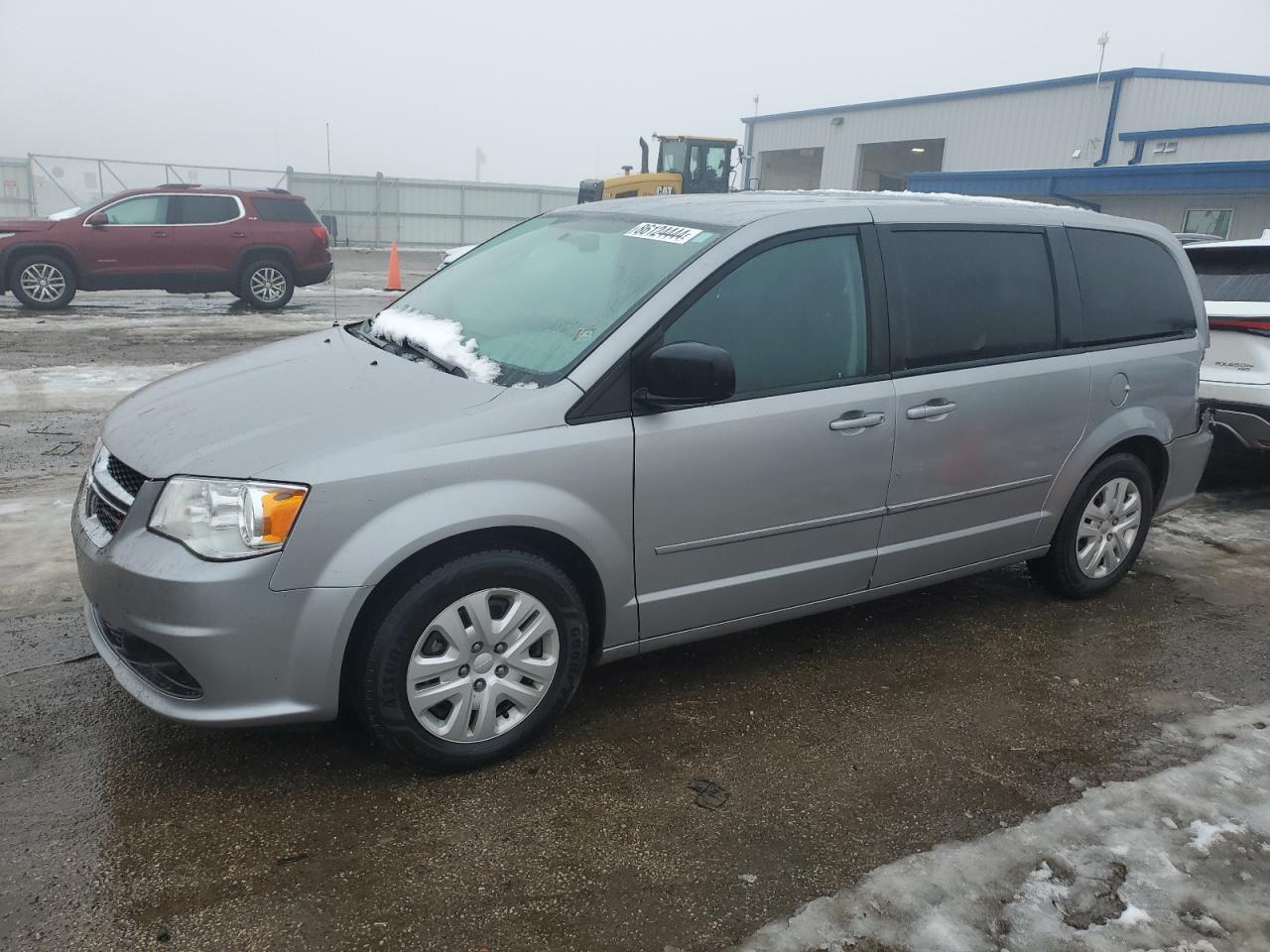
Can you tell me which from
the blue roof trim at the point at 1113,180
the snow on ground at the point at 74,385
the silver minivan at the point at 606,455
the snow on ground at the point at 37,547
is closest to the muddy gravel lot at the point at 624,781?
the snow on ground at the point at 37,547

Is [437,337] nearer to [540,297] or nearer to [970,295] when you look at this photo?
[540,297]

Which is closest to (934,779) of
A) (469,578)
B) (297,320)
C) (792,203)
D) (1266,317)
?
(469,578)

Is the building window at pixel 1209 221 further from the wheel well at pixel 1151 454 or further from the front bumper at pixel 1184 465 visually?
the wheel well at pixel 1151 454

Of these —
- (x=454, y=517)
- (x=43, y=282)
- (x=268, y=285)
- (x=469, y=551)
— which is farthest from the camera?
(x=268, y=285)

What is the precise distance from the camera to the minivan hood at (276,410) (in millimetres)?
2852

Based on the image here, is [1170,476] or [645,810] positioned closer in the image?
[645,810]

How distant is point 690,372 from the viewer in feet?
10.1

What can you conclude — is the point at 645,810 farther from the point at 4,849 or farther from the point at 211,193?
the point at 211,193

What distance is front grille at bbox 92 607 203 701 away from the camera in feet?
9.26

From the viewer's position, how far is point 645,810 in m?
2.99

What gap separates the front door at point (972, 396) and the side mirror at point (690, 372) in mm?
927

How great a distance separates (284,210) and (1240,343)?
13.2m

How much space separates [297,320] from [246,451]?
12033 mm

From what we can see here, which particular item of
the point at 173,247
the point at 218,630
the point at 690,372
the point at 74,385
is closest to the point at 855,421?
the point at 690,372
